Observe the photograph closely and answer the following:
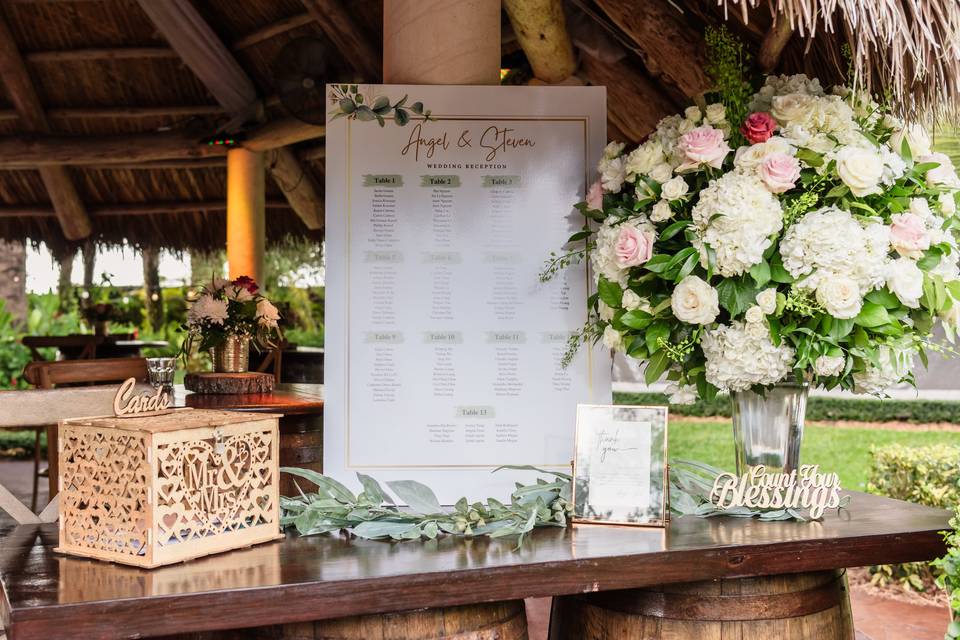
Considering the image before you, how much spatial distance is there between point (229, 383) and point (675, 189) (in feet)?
7.78

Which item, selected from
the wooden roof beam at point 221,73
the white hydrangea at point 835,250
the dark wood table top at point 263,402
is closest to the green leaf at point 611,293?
the white hydrangea at point 835,250

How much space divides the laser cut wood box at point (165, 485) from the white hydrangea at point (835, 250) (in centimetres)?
101

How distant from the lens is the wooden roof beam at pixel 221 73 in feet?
18.6

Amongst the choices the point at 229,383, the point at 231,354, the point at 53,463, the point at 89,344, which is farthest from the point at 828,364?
the point at 89,344

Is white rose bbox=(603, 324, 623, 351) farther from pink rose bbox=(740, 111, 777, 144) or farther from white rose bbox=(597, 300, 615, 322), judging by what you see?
pink rose bbox=(740, 111, 777, 144)

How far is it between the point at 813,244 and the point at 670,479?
2.05 feet

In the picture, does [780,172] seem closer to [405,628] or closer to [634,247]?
[634,247]

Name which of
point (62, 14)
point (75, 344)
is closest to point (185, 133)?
point (62, 14)

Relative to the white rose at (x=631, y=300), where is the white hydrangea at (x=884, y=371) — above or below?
below

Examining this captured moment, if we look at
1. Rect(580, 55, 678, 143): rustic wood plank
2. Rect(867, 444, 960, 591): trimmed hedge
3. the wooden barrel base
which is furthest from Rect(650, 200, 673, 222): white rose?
Rect(867, 444, 960, 591): trimmed hedge

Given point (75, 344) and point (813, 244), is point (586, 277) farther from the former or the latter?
point (75, 344)

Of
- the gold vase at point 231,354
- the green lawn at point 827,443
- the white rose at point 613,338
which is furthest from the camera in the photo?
the green lawn at point 827,443

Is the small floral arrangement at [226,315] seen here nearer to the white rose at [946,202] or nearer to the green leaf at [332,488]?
the green leaf at [332,488]

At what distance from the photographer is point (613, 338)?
196 centimetres
